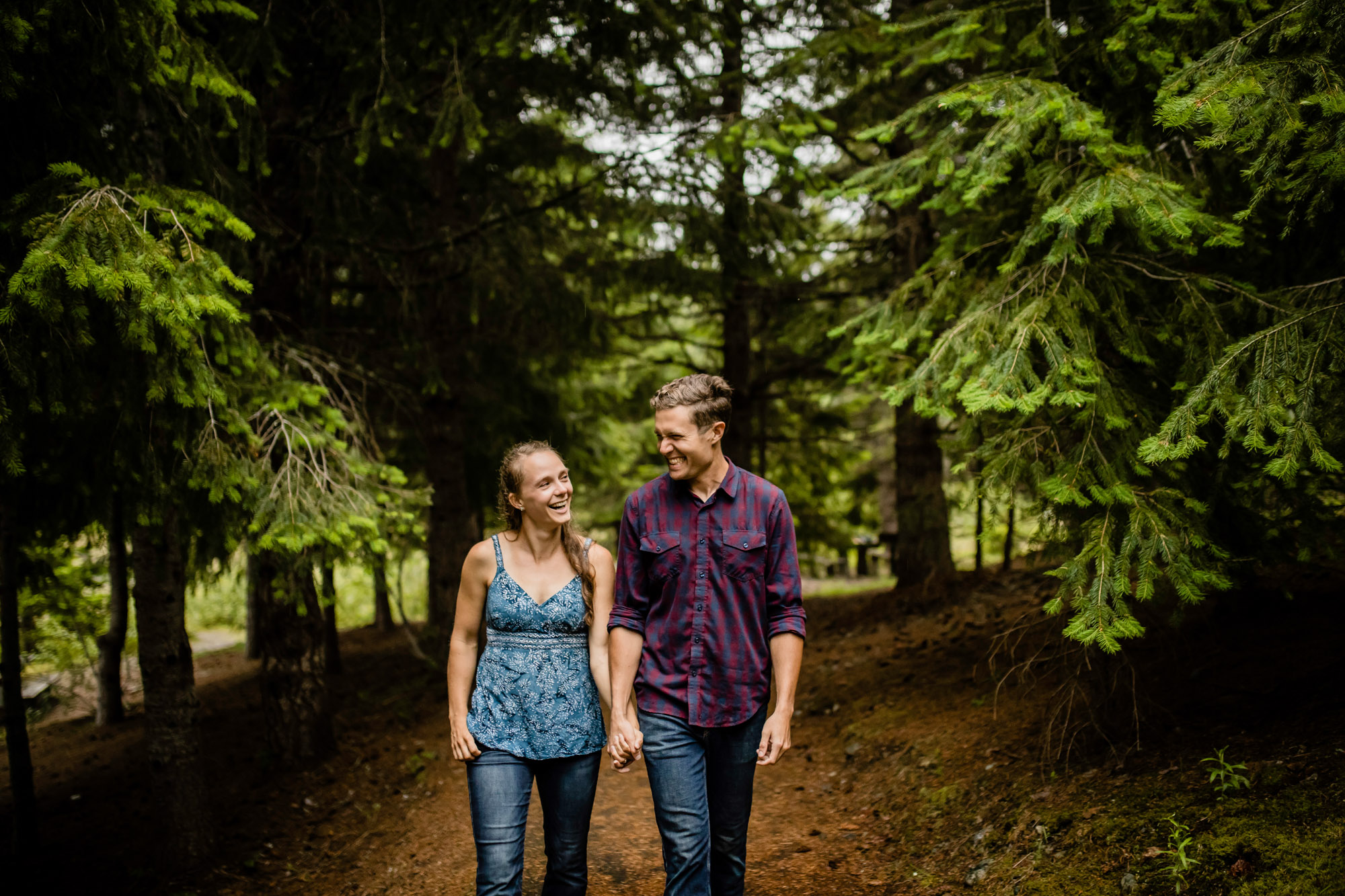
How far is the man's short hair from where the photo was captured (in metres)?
3.23

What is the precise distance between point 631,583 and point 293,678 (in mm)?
5896

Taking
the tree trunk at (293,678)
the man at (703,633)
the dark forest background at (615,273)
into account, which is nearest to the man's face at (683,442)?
the man at (703,633)

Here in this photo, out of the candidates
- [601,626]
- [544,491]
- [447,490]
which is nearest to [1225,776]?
[601,626]

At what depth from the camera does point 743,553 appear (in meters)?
3.30

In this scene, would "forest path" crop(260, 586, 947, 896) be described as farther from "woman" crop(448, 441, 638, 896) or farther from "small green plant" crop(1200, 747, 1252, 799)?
"woman" crop(448, 441, 638, 896)

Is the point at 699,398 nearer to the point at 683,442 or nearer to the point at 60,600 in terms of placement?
the point at 683,442

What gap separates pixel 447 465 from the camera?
10188 millimetres

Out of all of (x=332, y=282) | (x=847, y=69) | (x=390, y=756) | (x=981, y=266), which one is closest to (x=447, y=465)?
(x=332, y=282)

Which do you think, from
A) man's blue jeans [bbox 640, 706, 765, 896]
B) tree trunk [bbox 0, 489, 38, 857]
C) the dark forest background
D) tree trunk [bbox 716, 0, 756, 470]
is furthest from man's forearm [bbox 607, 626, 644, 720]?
tree trunk [bbox 0, 489, 38, 857]

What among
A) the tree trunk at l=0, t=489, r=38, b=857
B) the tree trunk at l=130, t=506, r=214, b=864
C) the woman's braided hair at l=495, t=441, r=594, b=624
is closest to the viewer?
the woman's braided hair at l=495, t=441, r=594, b=624

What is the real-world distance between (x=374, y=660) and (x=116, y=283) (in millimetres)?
10283

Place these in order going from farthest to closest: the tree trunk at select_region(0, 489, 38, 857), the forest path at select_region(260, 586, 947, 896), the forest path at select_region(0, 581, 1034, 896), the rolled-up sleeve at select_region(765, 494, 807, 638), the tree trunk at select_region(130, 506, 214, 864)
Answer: the tree trunk at select_region(0, 489, 38, 857)
the tree trunk at select_region(130, 506, 214, 864)
the forest path at select_region(0, 581, 1034, 896)
the forest path at select_region(260, 586, 947, 896)
the rolled-up sleeve at select_region(765, 494, 807, 638)

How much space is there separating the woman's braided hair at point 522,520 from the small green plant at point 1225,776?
3028 mm

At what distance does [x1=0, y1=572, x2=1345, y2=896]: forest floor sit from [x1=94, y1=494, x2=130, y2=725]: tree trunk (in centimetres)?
168
